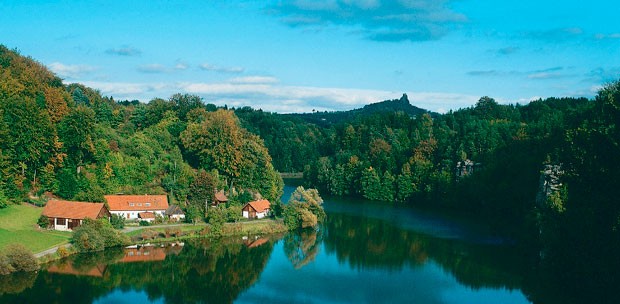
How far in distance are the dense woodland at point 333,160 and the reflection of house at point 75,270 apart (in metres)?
12.3

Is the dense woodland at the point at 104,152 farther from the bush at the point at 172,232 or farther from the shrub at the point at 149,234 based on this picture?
the shrub at the point at 149,234

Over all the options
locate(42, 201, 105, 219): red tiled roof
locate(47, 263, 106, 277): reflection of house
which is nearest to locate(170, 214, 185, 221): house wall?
locate(42, 201, 105, 219): red tiled roof

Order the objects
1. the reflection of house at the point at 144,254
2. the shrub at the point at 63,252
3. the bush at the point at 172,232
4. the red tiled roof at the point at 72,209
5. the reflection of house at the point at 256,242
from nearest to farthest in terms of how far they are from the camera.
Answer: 1. the shrub at the point at 63,252
2. the reflection of house at the point at 144,254
3. the red tiled roof at the point at 72,209
4. the bush at the point at 172,232
5. the reflection of house at the point at 256,242

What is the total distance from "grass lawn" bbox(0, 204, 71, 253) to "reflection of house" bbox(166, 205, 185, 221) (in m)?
9.48

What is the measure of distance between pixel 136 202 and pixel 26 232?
10485 millimetres

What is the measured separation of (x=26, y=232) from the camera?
40.6m

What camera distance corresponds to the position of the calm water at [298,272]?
1259 inches

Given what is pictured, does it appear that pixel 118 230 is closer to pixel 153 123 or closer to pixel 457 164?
pixel 153 123

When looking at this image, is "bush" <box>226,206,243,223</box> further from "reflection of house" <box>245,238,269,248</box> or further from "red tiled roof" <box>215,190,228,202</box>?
"reflection of house" <box>245,238,269,248</box>

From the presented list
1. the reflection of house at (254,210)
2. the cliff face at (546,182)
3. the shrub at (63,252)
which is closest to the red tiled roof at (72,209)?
the shrub at (63,252)

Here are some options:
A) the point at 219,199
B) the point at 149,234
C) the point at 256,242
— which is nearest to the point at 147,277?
the point at 149,234

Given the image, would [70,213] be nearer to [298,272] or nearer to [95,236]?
[95,236]

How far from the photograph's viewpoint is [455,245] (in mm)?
46500

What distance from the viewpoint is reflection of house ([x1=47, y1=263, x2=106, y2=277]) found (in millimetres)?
34625
